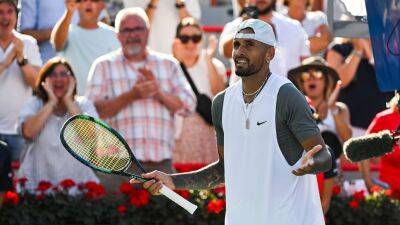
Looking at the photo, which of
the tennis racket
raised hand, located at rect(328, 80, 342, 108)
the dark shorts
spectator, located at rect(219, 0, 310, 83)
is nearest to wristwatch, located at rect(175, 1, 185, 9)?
spectator, located at rect(219, 0, 310, 83)

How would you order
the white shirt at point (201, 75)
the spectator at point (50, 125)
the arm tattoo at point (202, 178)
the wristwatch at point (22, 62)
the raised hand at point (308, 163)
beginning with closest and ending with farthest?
the raised hand at point (308, 163), the arm tattoo at point (202, 178), the spectator at point (50, 125), the wristwatch at point (22, 62), the white shirt at point (201, 75)

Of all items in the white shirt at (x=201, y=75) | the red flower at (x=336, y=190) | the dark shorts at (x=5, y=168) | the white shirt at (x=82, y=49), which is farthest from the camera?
the white shirt at (x=201, y=75)

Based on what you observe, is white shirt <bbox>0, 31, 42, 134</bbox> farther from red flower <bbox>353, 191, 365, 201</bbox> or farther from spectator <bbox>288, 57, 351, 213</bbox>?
red flower <bbox>353, 191, 365, 201</bbox>

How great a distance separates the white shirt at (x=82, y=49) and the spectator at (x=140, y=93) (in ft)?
2.51

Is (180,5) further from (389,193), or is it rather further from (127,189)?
(389,193)

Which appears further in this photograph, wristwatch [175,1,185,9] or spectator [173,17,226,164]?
wristwatch [175,1,185,9]

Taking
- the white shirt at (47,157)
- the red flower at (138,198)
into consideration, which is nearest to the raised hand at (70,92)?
the white shirt at (47,157)

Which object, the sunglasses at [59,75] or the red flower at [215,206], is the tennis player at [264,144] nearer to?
the red flower at [215,206]

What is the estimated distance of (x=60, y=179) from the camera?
9.94m

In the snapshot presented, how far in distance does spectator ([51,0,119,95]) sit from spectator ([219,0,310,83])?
1.14m

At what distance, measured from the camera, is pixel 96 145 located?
6.70 metres

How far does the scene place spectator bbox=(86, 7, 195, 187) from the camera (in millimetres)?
10164

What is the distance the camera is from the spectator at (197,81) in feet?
36.7

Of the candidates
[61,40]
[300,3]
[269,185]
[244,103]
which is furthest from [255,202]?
[300,3]
